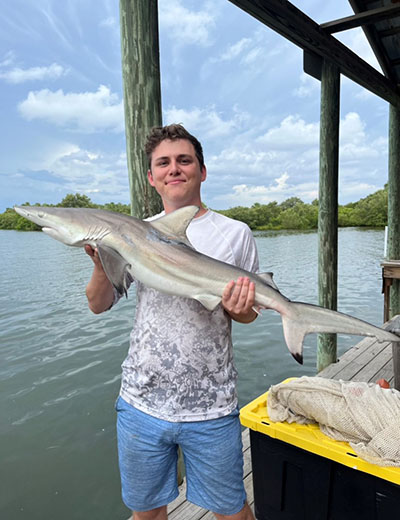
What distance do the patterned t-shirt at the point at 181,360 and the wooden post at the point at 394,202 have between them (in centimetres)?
660

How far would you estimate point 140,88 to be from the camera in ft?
7.57

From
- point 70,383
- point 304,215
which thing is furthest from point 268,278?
point 304,215

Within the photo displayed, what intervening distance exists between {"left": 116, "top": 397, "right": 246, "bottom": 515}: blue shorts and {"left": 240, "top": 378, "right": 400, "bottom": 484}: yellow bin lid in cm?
38

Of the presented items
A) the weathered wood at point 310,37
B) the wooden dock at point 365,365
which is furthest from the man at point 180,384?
the weathered wood at point 310,37

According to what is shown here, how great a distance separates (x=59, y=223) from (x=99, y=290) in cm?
39

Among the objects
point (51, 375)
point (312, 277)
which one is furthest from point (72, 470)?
point (312, 277)

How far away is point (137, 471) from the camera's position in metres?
1.69

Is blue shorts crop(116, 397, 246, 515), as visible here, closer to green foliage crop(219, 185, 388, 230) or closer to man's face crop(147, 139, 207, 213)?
man's face crop(147, 139, 207, 213)

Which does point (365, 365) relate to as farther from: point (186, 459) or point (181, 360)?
point (181, 360)

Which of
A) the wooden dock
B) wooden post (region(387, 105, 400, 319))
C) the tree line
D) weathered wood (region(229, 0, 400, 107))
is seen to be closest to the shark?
the wooden dock

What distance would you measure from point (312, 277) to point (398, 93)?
9385 millimetres

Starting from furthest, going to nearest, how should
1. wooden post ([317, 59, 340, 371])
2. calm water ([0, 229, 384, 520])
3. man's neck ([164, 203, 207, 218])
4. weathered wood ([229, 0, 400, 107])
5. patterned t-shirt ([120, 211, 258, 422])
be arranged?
wooden post ([317, 59, 340, 371]) < calm water ([0, 229, 384, 520]) < weathered wood ([229, 0, 400, 107]) < man's neck ([164, 203, 207, 218]) < patterned t-shirt ([120, 211, 258, 422])

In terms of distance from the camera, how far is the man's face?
5.61 ft

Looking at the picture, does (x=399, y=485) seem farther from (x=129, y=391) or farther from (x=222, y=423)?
(x=129, y=391)
